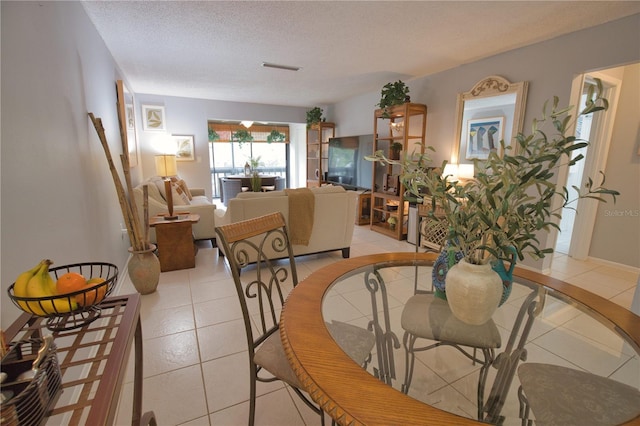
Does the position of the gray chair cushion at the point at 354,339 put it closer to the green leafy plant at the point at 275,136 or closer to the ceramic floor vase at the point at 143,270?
the ceramic floor vase at the point at 143,270

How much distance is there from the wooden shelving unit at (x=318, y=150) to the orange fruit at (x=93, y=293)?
5.80 meters

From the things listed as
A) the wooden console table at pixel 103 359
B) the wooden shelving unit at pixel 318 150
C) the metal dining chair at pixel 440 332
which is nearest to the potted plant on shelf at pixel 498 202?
the metal dining chair at pixel 440 332

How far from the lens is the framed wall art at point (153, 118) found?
5.57 meters

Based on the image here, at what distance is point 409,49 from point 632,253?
3251 mm

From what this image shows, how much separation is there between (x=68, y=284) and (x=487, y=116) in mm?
3987

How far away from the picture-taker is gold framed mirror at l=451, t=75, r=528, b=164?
3.18 meters

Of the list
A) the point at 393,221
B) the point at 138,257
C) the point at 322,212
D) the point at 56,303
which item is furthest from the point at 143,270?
the point at 393,221

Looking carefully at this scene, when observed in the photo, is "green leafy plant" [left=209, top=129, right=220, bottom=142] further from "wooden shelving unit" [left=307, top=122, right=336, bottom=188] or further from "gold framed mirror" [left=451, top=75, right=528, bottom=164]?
"gold framed mirror" [left=451, top=75, right=528, bottom=164]

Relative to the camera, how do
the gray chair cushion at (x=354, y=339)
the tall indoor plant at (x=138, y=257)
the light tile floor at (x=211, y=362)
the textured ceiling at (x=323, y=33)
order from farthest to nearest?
the tall indoor plant at (x=138, y=257), the textured ceiling at (x=323, y=33), the light tile floor at (x=211, y=362), the gray chair cushion at (x=354, y=339)

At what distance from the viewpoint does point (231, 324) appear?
7.10 ft

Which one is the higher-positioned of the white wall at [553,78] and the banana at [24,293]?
the white wall at [553,78]

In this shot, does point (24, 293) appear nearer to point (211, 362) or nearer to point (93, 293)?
point (93, 293)

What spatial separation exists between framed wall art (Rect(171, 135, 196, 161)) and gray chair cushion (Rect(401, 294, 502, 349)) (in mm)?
5782

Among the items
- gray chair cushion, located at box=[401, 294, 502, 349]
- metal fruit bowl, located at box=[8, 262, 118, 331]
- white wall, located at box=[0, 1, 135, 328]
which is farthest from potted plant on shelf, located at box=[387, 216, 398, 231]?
metal fruit bowl, located at box=[8, 262, 118, 331]
